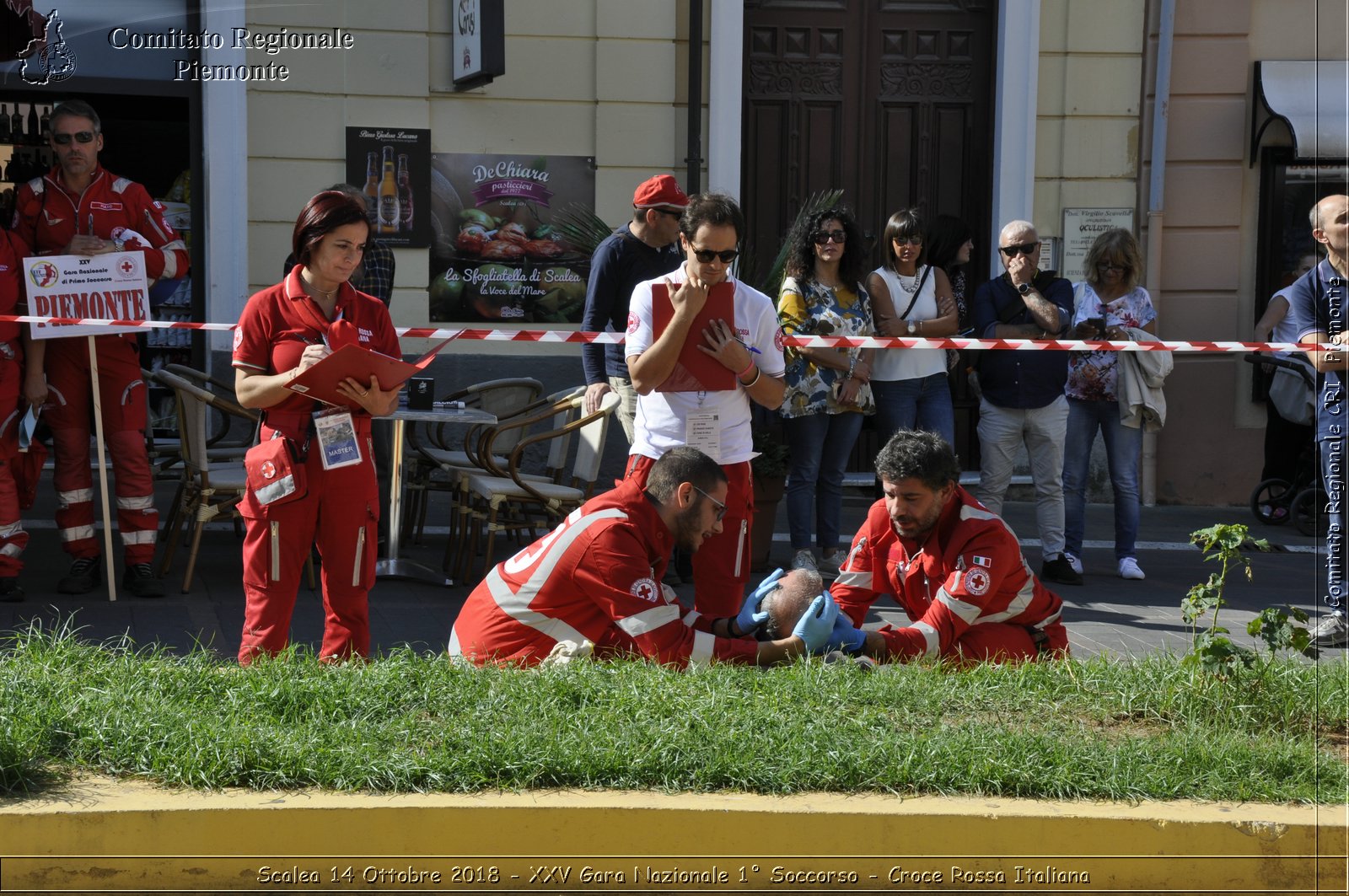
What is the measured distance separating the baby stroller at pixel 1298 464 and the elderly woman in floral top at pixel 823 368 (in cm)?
355

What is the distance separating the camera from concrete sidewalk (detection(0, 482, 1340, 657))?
6430 mm

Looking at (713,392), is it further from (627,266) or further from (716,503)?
(627,266)

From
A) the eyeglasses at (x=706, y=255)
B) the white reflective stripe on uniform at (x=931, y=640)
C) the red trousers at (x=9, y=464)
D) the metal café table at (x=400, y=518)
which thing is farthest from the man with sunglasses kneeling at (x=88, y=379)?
the white reflective stripe on uniform at (x=931, y=640)

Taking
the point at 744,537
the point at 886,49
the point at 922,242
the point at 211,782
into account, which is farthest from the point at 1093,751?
the point at 886,49

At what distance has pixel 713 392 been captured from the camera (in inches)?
227

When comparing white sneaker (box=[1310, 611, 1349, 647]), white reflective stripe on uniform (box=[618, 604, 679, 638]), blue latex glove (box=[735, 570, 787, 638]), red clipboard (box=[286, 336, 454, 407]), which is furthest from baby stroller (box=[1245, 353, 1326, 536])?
red clipboard (box=[286, 336, 454, 407])

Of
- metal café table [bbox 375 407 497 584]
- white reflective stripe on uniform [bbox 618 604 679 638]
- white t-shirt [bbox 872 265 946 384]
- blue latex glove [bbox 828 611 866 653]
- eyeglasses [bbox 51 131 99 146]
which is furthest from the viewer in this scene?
white t-shirt [bbox 872 265 946 384]

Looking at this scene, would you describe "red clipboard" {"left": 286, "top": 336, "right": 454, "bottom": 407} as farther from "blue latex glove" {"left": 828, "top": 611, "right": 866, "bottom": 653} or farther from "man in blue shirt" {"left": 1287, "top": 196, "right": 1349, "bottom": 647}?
"man in blue shirt" {"left": 1287, "top": 196, "right": 1349, "bottom": 647}

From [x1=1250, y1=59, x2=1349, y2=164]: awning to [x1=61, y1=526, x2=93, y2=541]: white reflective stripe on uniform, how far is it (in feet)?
28.0

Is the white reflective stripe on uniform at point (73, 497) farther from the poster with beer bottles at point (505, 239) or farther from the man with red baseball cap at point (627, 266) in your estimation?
the poster with beer bottles at point (505, 239)

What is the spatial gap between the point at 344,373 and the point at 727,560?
1.56 metres

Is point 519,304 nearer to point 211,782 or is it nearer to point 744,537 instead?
point 744,537

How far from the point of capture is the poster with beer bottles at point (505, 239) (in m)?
10.7

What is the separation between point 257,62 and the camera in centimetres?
1038
